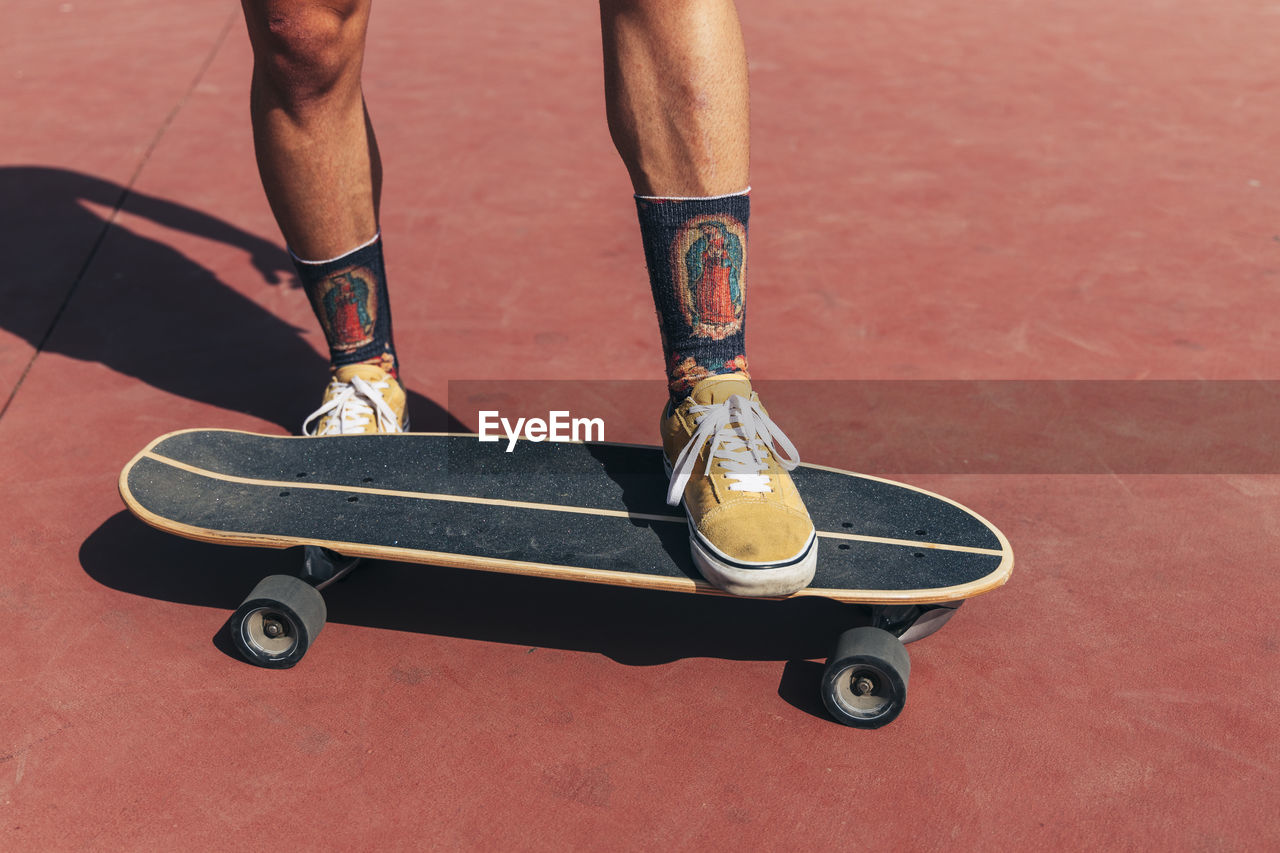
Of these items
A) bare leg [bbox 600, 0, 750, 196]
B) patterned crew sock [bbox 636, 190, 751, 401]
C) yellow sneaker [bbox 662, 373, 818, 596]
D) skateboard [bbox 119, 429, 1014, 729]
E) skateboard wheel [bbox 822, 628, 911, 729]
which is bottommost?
skateboard wheel [bbox 822, 628, 911, 729]

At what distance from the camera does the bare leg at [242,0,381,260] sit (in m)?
2.16

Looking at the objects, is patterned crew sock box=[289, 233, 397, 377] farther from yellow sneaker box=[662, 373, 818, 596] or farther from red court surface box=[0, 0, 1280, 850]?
yellow sneaker box=[662, 373, 818, 596]

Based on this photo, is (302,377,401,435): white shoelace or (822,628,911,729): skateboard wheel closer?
(822,628,911,729): skateboard wheel

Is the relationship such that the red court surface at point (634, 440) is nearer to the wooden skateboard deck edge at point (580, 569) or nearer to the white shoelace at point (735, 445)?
the wooden skateboard deck edge at point (580, 569)

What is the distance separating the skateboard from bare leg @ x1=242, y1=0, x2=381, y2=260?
0.49 m

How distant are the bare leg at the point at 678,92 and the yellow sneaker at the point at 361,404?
2.89 feet

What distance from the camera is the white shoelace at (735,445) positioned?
198 cm

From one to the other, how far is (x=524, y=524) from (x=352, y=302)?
0.81m

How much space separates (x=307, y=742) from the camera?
1.85 metres

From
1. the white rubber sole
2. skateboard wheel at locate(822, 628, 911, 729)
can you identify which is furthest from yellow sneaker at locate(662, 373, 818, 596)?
skateboard wheel at locate(822, 628, 911, 729)

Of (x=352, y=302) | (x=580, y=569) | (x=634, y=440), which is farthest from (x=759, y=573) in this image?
(x=352, y=302)

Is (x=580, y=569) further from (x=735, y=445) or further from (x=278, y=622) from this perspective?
(x=278, y=622)

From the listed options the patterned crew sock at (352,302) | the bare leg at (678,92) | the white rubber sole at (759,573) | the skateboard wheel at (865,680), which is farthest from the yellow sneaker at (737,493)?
the patterned crew sock at (352,302)

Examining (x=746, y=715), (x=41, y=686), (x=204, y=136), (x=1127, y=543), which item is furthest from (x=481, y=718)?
(x=204, y=136)
